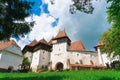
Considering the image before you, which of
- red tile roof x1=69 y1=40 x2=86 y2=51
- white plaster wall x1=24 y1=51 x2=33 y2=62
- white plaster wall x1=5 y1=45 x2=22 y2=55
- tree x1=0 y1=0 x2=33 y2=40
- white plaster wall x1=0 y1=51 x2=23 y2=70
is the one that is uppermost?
red tile roof x1=69 y1=40 x2=86 y2=51

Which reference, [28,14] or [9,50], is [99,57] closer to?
[9,50]

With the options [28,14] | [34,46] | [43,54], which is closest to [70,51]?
[43,54]

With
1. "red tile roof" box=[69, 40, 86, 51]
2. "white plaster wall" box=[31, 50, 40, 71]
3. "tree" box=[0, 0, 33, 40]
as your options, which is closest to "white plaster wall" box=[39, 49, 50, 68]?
"white plaster wall" box=[31, 50, 40, 71]

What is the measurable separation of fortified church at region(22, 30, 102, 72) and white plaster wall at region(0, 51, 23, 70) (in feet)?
33.7

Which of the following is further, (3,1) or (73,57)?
(73,57)

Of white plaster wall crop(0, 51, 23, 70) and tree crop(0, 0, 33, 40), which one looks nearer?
tree crop(0, 0, 33, 40)

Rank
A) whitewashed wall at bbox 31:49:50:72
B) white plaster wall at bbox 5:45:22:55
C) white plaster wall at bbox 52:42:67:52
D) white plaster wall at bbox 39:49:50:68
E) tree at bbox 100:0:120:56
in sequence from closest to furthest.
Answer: tree at bbox 100:0:120:56 → white plaster wall at bbox 5:45:22:55 → white plaster wall at bbox 52:42:67:52 → whitewashed wall at bbox 31:49:50:72 → white plaster wall at bbox 39:49:50:68

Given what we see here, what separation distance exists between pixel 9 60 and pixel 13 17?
156ft

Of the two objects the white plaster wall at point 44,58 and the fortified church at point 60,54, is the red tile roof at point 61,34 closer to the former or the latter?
the fortified church at point 60,54

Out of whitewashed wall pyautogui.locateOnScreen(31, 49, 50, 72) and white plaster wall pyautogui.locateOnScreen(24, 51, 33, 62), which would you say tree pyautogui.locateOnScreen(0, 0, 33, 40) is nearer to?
whitewashed wall pyautogui.locateOnScreen(31, 49, 50, 72)

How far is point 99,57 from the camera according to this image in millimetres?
70000

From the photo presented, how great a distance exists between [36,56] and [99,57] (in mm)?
25300

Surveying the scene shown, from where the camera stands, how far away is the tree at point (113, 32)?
3151 cm

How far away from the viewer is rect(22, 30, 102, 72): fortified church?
2867 inches
